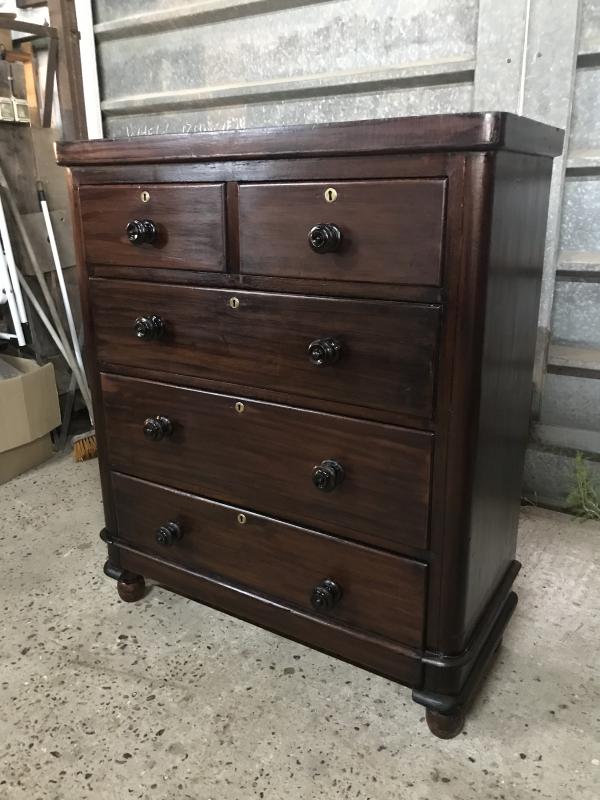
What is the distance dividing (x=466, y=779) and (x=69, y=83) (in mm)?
2620

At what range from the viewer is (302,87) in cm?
207

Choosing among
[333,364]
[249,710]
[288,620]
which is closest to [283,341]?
[333,364]

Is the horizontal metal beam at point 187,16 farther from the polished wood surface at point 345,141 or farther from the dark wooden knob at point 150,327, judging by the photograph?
the dark wooden knob at point 150,327

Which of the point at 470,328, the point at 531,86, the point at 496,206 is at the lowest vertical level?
the point at 470,328

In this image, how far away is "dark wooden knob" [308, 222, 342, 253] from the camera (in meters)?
1.02

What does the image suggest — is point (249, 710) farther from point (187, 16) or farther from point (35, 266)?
point (187, 16)

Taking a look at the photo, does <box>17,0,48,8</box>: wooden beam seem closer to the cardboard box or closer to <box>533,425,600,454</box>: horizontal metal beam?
the cardboard box

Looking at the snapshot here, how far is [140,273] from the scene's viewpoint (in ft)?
4.26

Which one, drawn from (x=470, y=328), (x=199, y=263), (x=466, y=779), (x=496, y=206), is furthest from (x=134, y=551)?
(x=496, y=206)

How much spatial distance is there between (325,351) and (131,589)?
886 millimetres

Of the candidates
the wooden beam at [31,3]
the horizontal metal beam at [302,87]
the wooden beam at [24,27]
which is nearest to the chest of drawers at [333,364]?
the horizontal metal beam at [302,87]

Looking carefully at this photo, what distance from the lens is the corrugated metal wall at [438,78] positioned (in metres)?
1.75

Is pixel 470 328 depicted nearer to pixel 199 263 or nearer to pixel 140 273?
pixel 199 263

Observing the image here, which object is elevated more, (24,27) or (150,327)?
(24,27)
